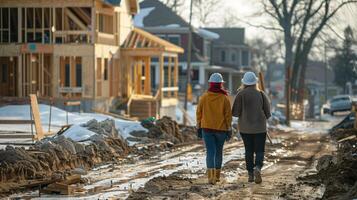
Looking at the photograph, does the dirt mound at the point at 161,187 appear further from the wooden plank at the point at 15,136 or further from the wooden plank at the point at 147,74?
the wooden plank at the point at 147,74

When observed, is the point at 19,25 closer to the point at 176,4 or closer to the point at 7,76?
the point at 7,76

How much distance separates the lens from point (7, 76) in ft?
143

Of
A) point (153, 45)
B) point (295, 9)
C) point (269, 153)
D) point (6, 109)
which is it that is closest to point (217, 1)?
point (295, 9)

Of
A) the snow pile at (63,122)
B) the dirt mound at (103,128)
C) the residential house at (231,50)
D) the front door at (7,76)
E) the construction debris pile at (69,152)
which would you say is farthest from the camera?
the residential house at (231,50)

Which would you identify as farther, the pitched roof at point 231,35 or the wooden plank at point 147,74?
the pitched roof at point 231,35

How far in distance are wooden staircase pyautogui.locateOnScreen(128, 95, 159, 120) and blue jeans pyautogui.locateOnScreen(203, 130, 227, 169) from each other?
28630 mm

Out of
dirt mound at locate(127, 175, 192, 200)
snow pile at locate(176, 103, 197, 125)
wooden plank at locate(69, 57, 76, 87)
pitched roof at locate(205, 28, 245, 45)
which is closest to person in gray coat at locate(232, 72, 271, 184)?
dirt mound at locate(127, 175, 192, 200)

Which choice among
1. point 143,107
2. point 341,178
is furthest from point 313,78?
point 341,178

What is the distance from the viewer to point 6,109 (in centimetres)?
3800

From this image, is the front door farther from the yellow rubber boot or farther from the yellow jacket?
the yellow rubber boot

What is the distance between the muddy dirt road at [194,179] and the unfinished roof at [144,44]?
22.2 m

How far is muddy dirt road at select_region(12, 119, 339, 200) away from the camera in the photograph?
1323cm

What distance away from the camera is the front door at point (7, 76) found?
43250 millimetres

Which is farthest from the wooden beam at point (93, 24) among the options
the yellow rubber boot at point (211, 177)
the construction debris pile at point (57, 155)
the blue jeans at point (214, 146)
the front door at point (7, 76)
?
the yellow rubber boot at point (211, 177)
